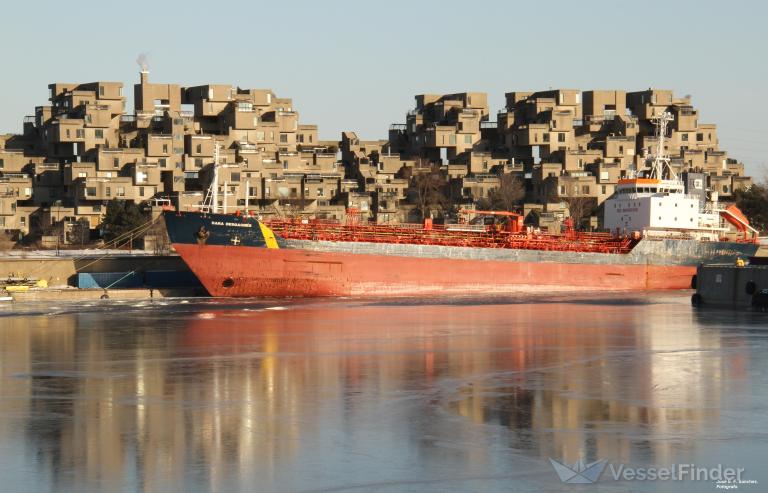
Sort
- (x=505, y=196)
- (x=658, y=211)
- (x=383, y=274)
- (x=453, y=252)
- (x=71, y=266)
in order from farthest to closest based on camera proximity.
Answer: (x=505, y=196) → (x=658, y=211) → (x=71, y=266) → (x=453, y=252) → (x=383, y=274)

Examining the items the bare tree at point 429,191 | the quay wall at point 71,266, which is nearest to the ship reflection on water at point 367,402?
the quay wall at point 71,266

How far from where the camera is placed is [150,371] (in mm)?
21938

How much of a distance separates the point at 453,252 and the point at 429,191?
151 ft

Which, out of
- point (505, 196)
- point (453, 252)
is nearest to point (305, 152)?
point (505, 196)

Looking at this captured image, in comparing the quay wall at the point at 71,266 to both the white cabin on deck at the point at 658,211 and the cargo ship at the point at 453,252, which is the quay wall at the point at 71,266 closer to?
the cargo ship at the point at 453,252

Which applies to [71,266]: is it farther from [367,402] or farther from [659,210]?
[367,402]

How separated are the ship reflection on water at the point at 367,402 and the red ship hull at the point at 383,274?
10870 mm

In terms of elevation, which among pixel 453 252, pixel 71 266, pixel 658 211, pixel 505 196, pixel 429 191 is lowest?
pixel 71 266

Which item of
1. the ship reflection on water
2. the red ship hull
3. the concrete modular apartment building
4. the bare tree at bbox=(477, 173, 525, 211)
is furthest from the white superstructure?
the bare tree at bbox=(477, 173, 525, 211)

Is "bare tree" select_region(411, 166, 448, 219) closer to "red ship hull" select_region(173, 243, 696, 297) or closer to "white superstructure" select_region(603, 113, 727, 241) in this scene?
"white superstructure" select_region(603, 113, 727, 241)

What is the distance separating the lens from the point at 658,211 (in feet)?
181

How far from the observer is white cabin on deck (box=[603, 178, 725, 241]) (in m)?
55.2

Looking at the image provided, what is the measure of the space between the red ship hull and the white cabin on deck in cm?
346

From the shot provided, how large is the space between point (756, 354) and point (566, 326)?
7412 millimetres
